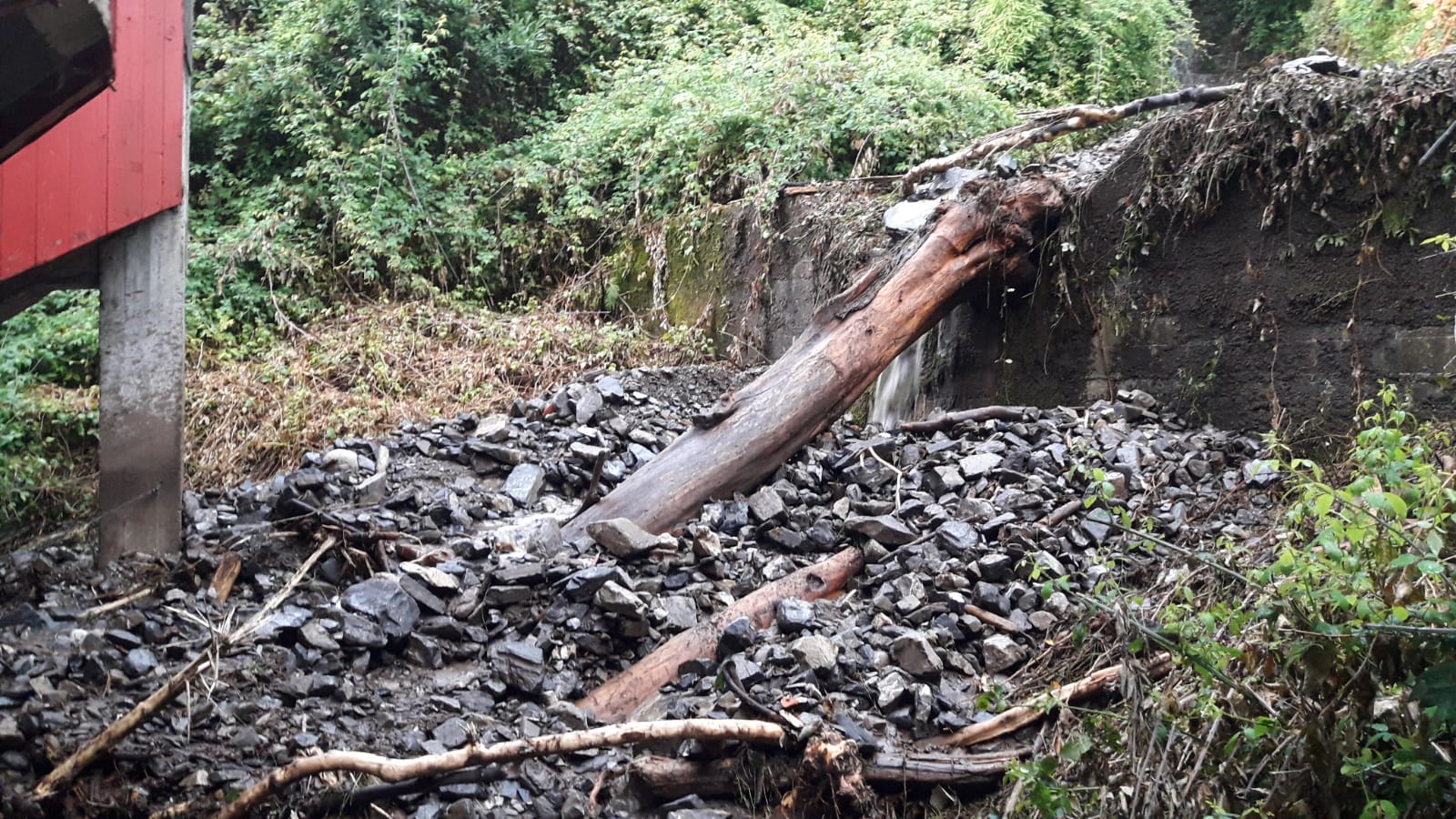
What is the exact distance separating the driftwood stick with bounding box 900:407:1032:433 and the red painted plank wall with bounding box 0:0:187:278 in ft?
13.4

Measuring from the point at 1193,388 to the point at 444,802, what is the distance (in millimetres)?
4498

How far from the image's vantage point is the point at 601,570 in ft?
13.7

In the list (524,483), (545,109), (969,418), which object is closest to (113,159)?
(524,483)

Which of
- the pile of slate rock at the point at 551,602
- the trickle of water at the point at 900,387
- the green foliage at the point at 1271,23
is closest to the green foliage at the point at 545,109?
the green foliage at the point at 1271,23

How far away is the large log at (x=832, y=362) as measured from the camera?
16.9 ft

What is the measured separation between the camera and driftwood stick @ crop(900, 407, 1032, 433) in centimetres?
577

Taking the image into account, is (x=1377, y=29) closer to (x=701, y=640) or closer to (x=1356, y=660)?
(x=701, y=640)

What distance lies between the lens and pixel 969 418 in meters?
5.82

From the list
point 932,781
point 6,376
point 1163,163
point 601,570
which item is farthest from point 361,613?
point 6,376

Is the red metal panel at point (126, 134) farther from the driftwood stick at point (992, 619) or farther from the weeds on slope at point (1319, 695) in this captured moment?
the weeds on slope at point (1319, 695)

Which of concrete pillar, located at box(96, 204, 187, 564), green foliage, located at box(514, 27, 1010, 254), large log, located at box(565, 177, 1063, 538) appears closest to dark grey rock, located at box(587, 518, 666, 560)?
large log, located at box(565, 177, 1063, 538)

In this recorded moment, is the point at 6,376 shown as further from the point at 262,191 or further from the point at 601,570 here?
the point at 601,570

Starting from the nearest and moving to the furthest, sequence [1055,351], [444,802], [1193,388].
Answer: [444,802] → [1193,388] → [1055,351]

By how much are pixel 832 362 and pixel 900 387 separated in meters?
1.49
